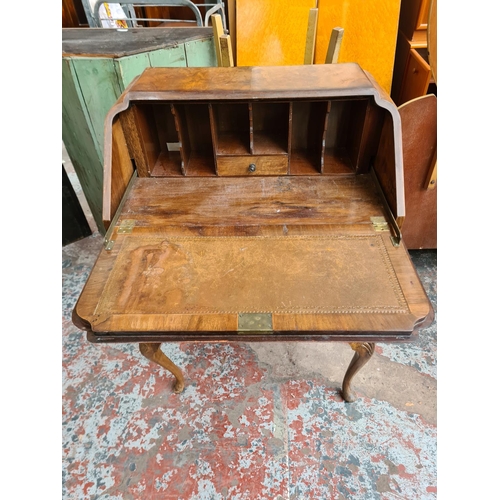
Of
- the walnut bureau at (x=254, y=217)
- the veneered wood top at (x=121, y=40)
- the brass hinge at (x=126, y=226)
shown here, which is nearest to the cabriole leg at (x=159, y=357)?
the walnut bureau at (x=254, y=217)

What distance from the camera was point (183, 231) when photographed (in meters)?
1.34

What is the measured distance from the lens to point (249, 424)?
174 cm

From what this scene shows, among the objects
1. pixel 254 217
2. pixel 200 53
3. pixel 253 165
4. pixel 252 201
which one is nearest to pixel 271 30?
pixel 200 53

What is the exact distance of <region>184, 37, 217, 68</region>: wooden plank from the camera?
2.05 metres

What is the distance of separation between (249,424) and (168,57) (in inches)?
80.4

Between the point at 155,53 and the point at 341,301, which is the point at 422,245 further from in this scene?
the point at 155,53

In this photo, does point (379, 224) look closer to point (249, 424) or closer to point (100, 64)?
point (249, 424)

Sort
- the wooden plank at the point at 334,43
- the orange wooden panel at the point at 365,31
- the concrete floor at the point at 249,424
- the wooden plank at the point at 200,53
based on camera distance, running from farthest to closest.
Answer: the orange wooden panel at the point at 365,31 → the wooden plank at the point at 200,53 → the wooden plank at the point at 334,43 → the concrete floor at the point at 249,424

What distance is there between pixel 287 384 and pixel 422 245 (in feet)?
4.34

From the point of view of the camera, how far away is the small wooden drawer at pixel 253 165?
1.53 metres

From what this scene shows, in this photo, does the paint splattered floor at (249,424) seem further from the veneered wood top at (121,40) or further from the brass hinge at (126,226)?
the veneered wood top at (121,40)

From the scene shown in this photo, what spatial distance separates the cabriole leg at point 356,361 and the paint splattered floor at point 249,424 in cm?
7

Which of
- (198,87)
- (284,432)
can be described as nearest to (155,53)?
(198,87)

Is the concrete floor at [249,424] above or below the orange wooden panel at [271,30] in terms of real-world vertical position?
below
